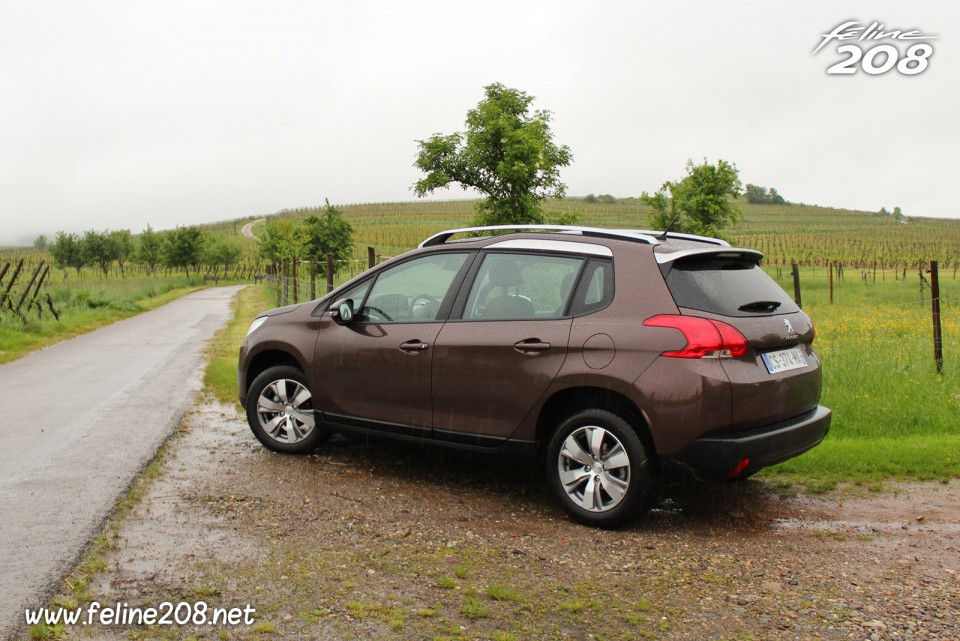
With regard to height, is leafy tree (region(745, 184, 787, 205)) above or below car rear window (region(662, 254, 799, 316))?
above

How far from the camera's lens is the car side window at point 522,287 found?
514 cm

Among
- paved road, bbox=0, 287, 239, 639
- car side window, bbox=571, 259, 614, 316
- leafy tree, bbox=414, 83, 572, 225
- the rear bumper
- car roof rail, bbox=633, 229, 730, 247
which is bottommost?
paved road, bbox=0, 287, 239, 639

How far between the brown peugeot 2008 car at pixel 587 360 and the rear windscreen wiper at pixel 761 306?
0.02m

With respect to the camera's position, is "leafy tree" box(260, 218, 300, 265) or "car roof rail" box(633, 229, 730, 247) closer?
"car roof rail" box(633, 229, 730, 247)

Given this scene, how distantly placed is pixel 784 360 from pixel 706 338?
72cm

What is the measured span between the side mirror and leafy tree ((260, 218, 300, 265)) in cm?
3762

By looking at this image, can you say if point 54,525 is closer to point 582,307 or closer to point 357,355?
point 357,355

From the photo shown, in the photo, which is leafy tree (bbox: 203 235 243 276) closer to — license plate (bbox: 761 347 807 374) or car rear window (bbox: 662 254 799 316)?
car rear window (bbox: 662 254 799 316)

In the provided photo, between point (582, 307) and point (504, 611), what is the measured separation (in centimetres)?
201

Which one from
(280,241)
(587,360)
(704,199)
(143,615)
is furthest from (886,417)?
(280,241)

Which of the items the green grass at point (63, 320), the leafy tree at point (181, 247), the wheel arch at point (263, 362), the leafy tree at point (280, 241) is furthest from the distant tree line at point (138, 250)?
the wheel arch at point (263, 362)

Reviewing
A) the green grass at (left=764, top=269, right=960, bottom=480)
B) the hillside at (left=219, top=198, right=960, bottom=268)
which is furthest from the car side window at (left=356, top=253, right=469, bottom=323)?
the hillside at (left=219, top=198, right=960, bottom=268)

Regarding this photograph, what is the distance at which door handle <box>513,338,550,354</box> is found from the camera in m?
5.00

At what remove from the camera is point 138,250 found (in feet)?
297
